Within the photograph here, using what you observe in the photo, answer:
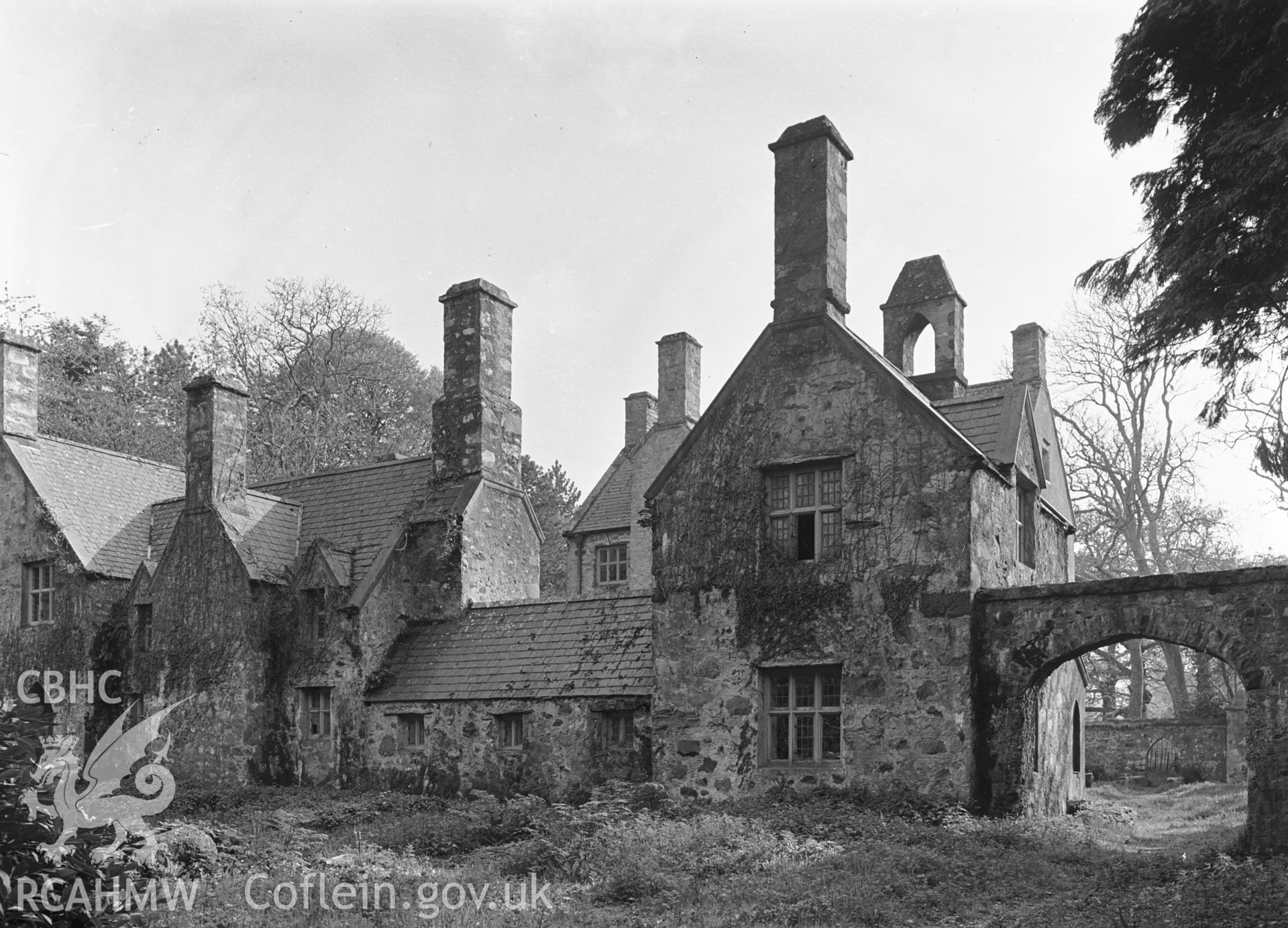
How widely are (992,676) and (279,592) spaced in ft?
44.0

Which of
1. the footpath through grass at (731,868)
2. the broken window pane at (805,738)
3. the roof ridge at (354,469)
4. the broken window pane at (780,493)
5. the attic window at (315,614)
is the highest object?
the roof ridge at (354,469)

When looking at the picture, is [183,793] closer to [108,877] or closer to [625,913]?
[625,913]

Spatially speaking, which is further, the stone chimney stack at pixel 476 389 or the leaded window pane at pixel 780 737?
the stone chimney stack at pixel 476 389

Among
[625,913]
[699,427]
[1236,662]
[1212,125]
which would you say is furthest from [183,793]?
[1212,125]

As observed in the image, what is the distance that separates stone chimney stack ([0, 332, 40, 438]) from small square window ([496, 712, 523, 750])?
13683 mm

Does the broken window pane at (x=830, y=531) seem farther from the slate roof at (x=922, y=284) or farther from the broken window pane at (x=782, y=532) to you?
the slate roof at (x=922, y=284)

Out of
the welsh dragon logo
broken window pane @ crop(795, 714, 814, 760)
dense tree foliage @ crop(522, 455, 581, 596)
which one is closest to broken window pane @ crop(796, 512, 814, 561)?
broken window pane @ crop(795, 714, 814, 760)

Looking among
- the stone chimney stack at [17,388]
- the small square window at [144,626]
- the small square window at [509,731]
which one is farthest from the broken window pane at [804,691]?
the stone chimney stack at [17,388]

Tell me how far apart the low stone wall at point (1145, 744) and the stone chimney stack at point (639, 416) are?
14.3 m

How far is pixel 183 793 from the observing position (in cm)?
2095

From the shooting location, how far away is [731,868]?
13242mm

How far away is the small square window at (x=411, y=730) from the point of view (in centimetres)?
2172

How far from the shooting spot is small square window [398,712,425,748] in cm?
2172

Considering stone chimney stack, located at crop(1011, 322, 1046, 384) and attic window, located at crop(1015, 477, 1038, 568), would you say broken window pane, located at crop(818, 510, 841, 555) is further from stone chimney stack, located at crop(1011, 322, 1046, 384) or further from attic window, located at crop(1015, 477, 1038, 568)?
stone chimney stack, located at crop(1011, 322, 1046, 384)
